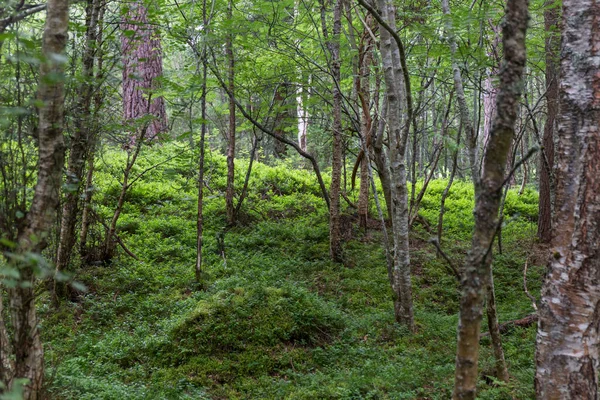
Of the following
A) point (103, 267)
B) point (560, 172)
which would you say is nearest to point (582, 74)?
point (560, 172)

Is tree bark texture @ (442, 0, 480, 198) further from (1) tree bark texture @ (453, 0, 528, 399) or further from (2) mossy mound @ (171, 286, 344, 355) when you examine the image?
(2) mossy mound @ (171, 286, 344, 355)

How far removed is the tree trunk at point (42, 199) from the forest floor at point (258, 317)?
44 cm

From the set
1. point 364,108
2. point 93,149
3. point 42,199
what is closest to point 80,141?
point 93,149

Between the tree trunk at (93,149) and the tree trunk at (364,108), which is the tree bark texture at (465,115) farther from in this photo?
the tree trunk at (93,149)

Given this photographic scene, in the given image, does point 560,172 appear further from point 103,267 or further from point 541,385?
point 103,267

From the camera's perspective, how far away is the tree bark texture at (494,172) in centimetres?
213

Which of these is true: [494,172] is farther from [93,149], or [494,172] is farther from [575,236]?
[93,149]

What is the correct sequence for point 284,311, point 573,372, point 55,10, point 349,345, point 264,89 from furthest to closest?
point 264,89 → point 284,311 → point 349,345 → point 573,372 → point 55,10

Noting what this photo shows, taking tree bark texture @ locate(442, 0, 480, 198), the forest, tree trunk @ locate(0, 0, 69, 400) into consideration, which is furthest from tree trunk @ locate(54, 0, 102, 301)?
tree bark texture @ locate(442, 0, 480, 198)

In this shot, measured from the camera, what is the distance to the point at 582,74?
3.00 metres

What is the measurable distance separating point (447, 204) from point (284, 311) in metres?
7.54

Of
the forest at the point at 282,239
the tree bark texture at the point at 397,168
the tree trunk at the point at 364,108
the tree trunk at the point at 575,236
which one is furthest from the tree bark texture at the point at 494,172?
the tree trunk at the point at 364,108

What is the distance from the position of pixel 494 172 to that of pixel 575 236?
4.15 feet

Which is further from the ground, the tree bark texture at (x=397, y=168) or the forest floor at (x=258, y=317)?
the tree bark texture at (x=397, y=168)
